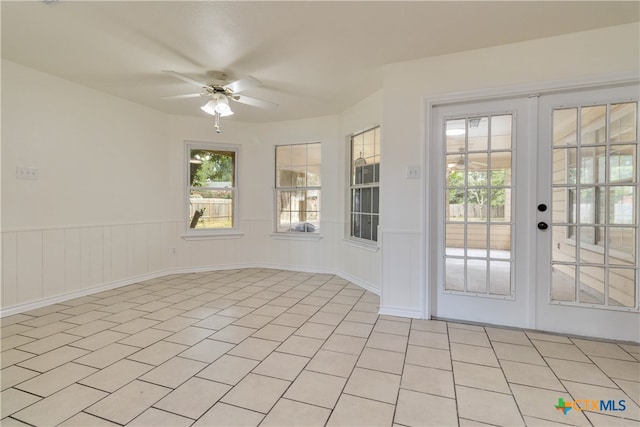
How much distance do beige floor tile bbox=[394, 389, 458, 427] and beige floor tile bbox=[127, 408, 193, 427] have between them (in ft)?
3.59

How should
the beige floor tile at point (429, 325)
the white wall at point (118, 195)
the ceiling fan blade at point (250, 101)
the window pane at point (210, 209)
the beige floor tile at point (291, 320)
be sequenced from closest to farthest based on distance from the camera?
the beige floor tile at point (429, 325), the beige floor tile at point (291, 320), the white wall at point (118, 195), the ceiling fan blade at point (250, 101), the window pane at point (210, 209)

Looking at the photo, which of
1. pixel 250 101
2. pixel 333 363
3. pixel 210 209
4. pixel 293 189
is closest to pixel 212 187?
pixel 210 209

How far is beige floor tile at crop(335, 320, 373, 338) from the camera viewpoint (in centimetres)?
268

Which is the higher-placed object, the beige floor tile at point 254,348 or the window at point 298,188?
the window at point 298,188

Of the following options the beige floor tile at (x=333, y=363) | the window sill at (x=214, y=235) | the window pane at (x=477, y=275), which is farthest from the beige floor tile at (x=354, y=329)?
the window sill at (x=214, y=235)

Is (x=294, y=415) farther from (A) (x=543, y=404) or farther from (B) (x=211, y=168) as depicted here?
(B) (x=211, y=168)

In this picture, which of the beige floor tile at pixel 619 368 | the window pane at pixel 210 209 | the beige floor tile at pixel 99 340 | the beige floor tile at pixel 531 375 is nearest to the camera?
the beige floor tile at pixel 531 375

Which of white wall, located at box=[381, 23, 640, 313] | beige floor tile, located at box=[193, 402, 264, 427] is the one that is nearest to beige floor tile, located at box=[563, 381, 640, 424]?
white wall, located at box=[381, 23, 640, 313]

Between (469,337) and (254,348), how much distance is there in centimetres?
179

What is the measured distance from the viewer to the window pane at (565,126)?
267cm

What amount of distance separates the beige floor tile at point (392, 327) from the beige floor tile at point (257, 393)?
1143mm

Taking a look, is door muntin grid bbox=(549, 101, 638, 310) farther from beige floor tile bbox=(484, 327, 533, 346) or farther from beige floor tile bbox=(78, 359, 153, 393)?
beige floor tile bbox=(78, 359, 153, 393)

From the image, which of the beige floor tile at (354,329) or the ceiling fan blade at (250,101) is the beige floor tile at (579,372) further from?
the ceiling fan blade at (250,101)

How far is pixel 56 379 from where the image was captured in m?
1.95
